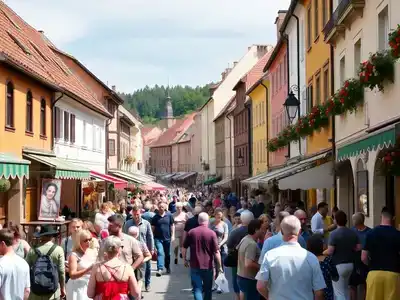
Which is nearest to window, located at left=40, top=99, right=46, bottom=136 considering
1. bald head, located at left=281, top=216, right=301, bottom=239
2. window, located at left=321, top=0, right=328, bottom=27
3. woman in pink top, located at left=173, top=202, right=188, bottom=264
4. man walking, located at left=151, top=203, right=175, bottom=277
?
woman in pink top, located at left=173, top=202, right=188, bottom=264

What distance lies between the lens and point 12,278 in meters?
8.67

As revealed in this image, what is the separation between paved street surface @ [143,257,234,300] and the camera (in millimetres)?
15531

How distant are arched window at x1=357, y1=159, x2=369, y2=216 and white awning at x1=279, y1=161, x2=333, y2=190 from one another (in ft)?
9.46

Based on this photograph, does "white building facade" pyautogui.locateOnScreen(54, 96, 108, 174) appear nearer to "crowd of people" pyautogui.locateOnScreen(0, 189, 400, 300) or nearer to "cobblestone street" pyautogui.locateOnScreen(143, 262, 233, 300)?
"cobblestone street" pyautogui.locateOnScreen(143, 262, 233, 300)

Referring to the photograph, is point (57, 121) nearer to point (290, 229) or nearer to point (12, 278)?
point (12, 278)

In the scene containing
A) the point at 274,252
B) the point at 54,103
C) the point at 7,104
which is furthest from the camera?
the point at 54,103

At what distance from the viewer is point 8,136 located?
845 inches

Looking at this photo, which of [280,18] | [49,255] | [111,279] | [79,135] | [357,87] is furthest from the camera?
[280,18]

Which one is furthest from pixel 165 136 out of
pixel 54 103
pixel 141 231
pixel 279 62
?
pixel 141 231

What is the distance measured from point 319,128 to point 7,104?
889 centimetres

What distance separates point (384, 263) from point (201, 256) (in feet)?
12.0

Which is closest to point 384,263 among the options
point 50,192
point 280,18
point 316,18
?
point 50,192

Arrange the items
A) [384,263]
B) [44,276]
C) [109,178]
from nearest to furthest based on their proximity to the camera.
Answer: [44,276] → [384,263] → [109,178]

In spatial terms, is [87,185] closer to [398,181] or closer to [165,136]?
[398,181]
